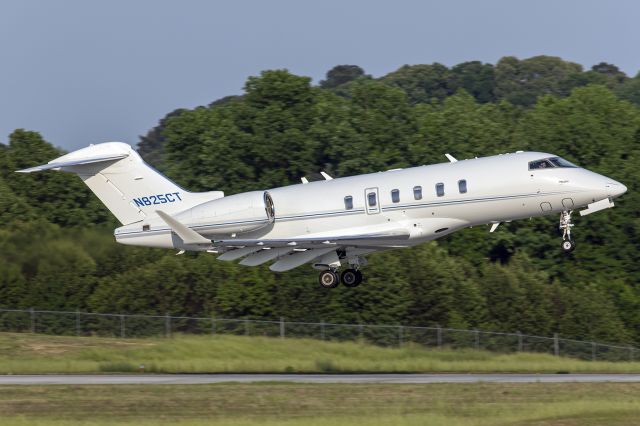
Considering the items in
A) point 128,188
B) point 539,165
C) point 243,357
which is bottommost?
point 243,357

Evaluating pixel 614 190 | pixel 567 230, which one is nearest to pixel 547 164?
pixel 614 190

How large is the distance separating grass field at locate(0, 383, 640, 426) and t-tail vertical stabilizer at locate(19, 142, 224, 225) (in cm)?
712

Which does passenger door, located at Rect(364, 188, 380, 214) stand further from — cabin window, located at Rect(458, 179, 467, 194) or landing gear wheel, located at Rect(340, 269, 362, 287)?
landing gear wheel, located at Rect(340, 269, 362, 287)

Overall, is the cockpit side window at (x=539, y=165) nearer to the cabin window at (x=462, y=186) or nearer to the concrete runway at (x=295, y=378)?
the cabin window at (x=462, y=186)

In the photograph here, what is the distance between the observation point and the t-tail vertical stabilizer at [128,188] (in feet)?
122

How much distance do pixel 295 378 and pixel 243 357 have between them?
6.29 m

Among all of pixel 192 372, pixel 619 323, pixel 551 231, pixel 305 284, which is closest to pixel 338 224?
pixel 192 372

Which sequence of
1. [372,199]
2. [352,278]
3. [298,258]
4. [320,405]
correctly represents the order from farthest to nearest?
[352,278] → [298,258] → [372,199] → [320,405]

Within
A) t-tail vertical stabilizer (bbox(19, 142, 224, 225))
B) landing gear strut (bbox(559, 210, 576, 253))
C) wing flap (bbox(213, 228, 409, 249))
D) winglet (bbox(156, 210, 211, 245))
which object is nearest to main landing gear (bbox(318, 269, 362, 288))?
wing flap (bbox(213, 228, 409, 249))

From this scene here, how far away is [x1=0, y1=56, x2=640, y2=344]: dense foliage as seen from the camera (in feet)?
178

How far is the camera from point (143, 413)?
2830 cm

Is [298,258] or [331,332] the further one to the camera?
[331,332]

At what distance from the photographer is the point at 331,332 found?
1844 inches

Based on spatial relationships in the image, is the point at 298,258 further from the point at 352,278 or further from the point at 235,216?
the point at 235,216
